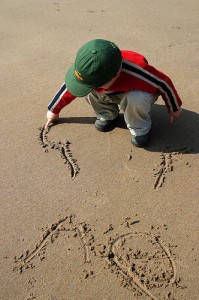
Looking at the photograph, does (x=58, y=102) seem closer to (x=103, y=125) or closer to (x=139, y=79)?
(x=103, y=125)

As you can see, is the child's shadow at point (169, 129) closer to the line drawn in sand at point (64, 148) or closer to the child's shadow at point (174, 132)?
the child's shadow at point (174, 132)

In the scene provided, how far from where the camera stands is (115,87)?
249 cm

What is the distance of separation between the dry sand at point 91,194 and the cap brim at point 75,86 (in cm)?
45

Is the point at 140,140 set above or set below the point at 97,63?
below

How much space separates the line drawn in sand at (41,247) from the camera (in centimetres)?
202

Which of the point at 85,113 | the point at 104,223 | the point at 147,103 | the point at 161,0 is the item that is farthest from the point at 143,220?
the point at 161,0

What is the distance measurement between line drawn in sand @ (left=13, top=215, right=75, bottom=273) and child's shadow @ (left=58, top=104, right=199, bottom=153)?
841 mm

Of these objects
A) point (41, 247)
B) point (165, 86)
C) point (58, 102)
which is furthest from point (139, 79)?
point (41, 247)

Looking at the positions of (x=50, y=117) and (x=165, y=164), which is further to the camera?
(x=50, y=117)

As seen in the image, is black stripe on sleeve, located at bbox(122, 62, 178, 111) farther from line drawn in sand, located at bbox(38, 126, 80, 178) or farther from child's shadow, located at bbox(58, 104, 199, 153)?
line drawn in sand, located at bbox(38, 126, 80, 178)

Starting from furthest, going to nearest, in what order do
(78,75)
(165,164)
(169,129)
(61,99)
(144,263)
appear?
1. (169,129)
2. (61,99)
3. (165,164)
4. (78,75)
5. (144,263)

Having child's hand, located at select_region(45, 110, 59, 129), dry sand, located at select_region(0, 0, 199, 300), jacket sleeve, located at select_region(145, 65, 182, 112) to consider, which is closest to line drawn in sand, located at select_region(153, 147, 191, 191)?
dry sand, located at select_region(0, 0, 199, 300)

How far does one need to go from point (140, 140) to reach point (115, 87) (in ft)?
1.37

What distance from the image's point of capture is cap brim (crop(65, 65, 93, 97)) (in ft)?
7.80
